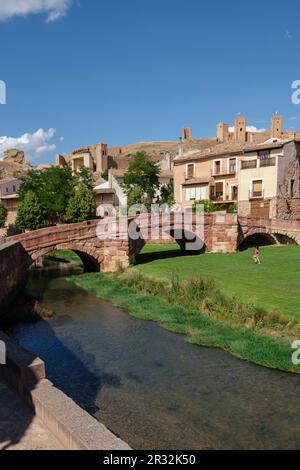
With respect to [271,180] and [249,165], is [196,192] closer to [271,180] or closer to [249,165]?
[249,165]

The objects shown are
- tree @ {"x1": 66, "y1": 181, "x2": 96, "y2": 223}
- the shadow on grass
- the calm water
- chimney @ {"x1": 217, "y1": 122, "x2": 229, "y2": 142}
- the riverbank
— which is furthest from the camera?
chimney @ {"x1": 217, "y1": 122, "x2": 229, "y2": 142}

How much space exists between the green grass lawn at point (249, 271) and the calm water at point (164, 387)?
3.83 m

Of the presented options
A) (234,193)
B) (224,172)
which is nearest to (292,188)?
(234,193)

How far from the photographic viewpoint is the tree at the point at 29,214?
44750mm

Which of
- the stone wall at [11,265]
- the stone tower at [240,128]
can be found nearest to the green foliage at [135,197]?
the stone tower at [240,128]

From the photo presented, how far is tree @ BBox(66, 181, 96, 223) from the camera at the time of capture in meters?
45.2

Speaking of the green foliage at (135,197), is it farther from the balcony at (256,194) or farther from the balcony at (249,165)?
the balcony at (256,194)

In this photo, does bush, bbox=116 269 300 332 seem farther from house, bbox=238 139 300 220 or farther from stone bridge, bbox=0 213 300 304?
house, bbox=238 139 300 220

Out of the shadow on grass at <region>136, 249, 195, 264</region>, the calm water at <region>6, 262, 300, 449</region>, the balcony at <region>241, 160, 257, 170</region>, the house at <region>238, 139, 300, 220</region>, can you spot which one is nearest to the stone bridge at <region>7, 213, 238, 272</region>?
the shadow on grass at <region>136, 249, 195, 264</region>

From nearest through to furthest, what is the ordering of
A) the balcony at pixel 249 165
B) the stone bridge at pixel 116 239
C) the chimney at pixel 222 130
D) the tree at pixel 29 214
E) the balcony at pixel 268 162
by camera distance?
the stone bridge at pixel 116 239, the balcony at pixel 268 162, the balcony at pixel 249 165, the tree at pixel 29 214, the chimney at pixel 222 130

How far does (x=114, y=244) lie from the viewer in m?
26.5

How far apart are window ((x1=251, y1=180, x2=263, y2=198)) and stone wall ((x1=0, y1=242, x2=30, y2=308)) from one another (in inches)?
995

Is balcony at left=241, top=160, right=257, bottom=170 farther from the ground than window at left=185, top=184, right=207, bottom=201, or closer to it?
farther from the ground
